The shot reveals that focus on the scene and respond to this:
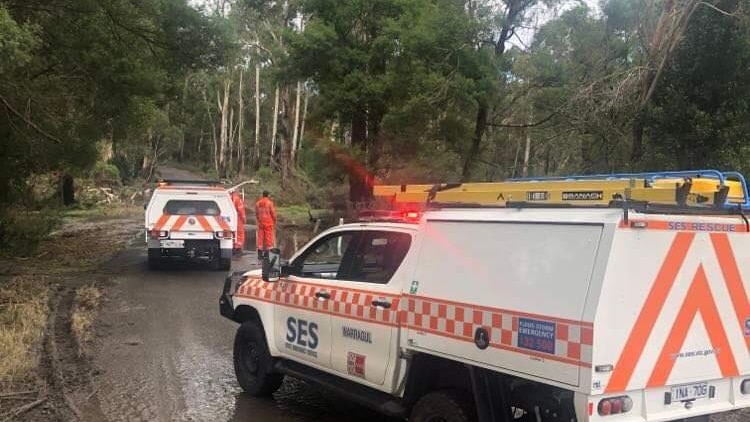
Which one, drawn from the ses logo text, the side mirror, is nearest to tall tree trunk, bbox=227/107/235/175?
the side mirror

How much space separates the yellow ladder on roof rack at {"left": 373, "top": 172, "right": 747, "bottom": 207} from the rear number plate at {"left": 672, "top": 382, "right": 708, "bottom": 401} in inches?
43.5

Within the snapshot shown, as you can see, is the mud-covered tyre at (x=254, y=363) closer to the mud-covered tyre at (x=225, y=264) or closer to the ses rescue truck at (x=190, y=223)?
the ses rescue truck at (x=190, y=223)

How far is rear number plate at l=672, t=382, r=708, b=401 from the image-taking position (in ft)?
13.7

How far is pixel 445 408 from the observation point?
4.52 metres

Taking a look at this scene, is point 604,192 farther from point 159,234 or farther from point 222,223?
point 159,234

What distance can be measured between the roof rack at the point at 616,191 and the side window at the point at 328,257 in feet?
3.23

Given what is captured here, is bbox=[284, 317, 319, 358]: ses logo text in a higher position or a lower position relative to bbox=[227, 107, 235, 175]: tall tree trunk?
lower

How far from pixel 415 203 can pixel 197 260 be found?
42.2 feet

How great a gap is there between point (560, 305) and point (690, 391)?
1.13 m

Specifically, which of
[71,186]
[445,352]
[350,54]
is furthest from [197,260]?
[71,186]

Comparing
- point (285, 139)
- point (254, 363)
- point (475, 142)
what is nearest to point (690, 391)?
point (254, 363)

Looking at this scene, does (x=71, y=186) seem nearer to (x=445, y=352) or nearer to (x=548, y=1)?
(x=548, y=1)

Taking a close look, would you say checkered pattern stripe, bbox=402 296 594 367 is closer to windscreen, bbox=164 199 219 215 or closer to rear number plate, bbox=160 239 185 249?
rear number plate, bbox=160 239 185 249

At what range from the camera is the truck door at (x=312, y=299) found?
19.2 ft
